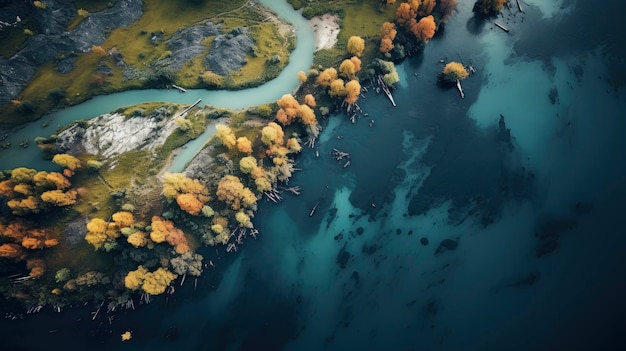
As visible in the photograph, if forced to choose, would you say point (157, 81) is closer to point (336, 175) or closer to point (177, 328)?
point (336, 175)

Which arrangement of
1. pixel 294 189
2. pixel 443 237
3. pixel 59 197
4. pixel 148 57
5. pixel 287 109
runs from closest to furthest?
pixel 59 197 → pixel 443 237 → pixel 294 189 → pixel 287 109 → pixel 148 57

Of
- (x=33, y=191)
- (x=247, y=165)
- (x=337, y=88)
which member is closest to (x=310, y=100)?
(x=337, y=88)

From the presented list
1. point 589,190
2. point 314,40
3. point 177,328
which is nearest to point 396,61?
point 314,40

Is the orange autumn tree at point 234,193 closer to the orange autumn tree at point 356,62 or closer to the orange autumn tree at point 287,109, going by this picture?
the orange autumn tree at point 287,109

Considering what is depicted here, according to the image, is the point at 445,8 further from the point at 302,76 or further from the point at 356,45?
the point at 302,76

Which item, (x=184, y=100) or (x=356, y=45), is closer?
(x=184, y=100)

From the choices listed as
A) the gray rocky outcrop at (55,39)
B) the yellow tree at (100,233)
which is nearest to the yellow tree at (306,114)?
the yellow tree at (100,233)

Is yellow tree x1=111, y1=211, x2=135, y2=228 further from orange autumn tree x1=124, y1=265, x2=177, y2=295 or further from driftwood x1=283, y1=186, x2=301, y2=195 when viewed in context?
driftwood x1=283, y1=186, x2=301, y2=195
